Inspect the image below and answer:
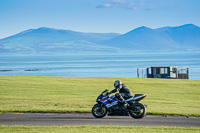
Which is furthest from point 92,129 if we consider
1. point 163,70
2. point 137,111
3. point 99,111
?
point 163,70

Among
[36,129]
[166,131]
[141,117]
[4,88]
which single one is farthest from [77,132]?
[4,88]

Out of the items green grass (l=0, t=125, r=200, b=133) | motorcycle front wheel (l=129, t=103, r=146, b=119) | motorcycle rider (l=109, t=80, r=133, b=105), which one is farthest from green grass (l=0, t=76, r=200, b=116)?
green grass (l=0, t=125, r=200, b=133)

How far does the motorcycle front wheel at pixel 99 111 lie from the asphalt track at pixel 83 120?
0.19m

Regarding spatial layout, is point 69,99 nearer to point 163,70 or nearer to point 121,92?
point 121,92

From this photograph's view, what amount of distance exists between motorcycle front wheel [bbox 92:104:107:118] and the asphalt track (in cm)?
19

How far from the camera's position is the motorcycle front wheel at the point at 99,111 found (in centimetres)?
1462

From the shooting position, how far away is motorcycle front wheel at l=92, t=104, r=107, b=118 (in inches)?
576

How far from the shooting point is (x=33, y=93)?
24.7 meters

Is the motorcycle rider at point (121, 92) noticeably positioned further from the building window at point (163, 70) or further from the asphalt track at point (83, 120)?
the building window at point (163, 70)

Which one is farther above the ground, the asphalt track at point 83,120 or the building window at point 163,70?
the building window at point 163,70

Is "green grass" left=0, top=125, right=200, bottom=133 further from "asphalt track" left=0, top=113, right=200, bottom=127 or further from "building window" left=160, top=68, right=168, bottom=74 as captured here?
"building window" left=160, top=68, right=168, bottom=74

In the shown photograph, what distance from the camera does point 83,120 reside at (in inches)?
556

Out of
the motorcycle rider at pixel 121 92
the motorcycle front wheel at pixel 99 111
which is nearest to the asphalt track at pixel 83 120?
the motorcycle front wheel at pixel 99 111

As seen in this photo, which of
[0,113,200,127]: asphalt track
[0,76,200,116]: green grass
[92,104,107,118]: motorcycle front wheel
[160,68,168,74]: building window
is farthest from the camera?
[160,68,168,74]: building window
